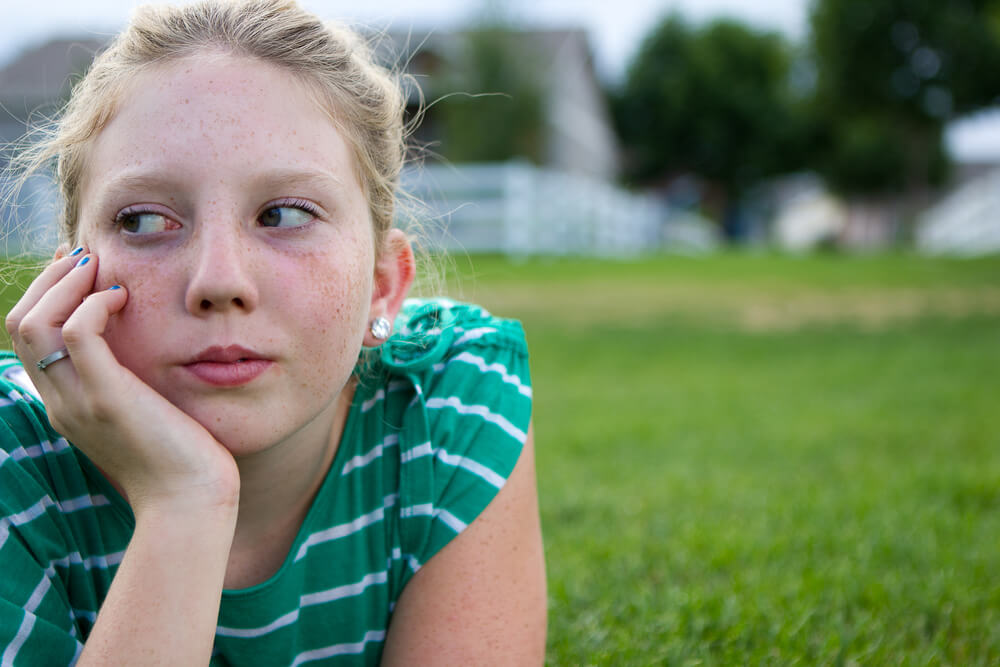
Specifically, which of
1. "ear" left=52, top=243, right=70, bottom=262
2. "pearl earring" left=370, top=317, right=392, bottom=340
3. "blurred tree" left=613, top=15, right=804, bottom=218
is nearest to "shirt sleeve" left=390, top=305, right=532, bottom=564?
"pearl earring" left=370, top=317, right=392, bottom=340

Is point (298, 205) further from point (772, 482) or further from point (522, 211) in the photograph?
point (522, 211)

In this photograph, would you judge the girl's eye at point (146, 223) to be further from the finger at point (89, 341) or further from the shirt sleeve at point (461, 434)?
Answer: the shirt sleeve at point (461, 434)

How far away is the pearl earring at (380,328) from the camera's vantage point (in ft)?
6.02

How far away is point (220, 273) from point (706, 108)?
48.8 m

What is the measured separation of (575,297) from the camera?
12211 mm

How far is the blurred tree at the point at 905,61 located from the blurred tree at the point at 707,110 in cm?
1889

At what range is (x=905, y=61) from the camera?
25.6 m

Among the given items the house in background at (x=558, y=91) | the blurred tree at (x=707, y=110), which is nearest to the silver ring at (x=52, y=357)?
the house in background at (x=558, y=91)

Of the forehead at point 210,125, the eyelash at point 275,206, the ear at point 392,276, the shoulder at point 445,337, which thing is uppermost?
the forehead at point 210,125

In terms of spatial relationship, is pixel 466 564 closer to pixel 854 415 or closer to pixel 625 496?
pixel 625 496

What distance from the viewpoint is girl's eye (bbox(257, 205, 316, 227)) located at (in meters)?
1.55

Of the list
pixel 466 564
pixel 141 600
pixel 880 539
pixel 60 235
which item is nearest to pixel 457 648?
pixel 466 564

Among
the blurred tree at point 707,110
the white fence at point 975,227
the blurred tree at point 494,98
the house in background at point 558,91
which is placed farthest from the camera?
the blurred tree at point 707,110

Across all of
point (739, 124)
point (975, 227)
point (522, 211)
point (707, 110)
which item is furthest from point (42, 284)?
point (739, 124)
